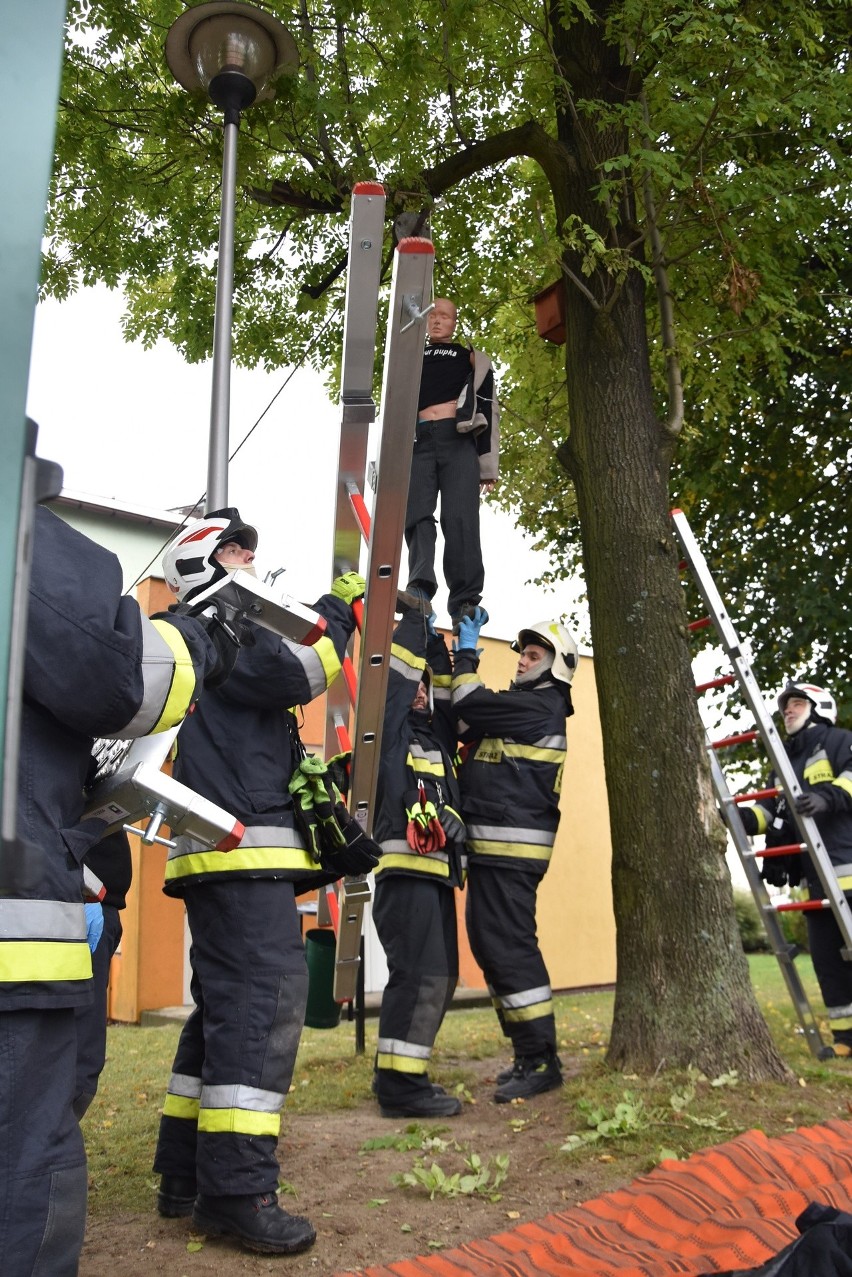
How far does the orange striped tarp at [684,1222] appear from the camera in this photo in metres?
2.95

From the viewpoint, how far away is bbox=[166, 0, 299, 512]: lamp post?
4426 millimetres

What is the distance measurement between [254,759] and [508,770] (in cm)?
211

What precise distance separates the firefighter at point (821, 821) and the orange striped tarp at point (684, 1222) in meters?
2.69

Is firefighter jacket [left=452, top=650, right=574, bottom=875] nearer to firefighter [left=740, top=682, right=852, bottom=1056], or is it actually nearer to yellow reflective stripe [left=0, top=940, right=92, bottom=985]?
Result: firefighter [left=740, top=682, right=852, bottom=1056]

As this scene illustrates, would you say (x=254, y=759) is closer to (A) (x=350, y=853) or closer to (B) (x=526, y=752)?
(A) (x=350, y=853)

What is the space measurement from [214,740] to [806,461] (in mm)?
8283

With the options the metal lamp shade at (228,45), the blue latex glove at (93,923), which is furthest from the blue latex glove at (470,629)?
the blue latex glove at (93,923)

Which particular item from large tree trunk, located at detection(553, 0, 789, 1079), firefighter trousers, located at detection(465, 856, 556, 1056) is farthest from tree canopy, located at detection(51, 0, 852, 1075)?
firefighter trousers, located at detection(465, 856, 556, 1056)

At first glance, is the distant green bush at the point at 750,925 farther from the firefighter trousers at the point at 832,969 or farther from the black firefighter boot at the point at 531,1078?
the black firefighter boot at the point at 531,1078

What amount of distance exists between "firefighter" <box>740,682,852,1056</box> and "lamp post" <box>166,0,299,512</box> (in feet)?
12.1

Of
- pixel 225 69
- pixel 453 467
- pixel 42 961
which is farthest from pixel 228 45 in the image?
pixel 42 961

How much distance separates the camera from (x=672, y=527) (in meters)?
5.80

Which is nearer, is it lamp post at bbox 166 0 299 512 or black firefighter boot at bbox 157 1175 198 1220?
black firefighter boot at bbox 157 1175 198 1220

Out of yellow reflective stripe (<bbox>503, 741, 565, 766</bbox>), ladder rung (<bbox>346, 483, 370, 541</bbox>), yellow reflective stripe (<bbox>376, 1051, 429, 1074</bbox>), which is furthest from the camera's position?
yellow reflective stripe (<bbox>503, 741, 565, 766</bbox>)
